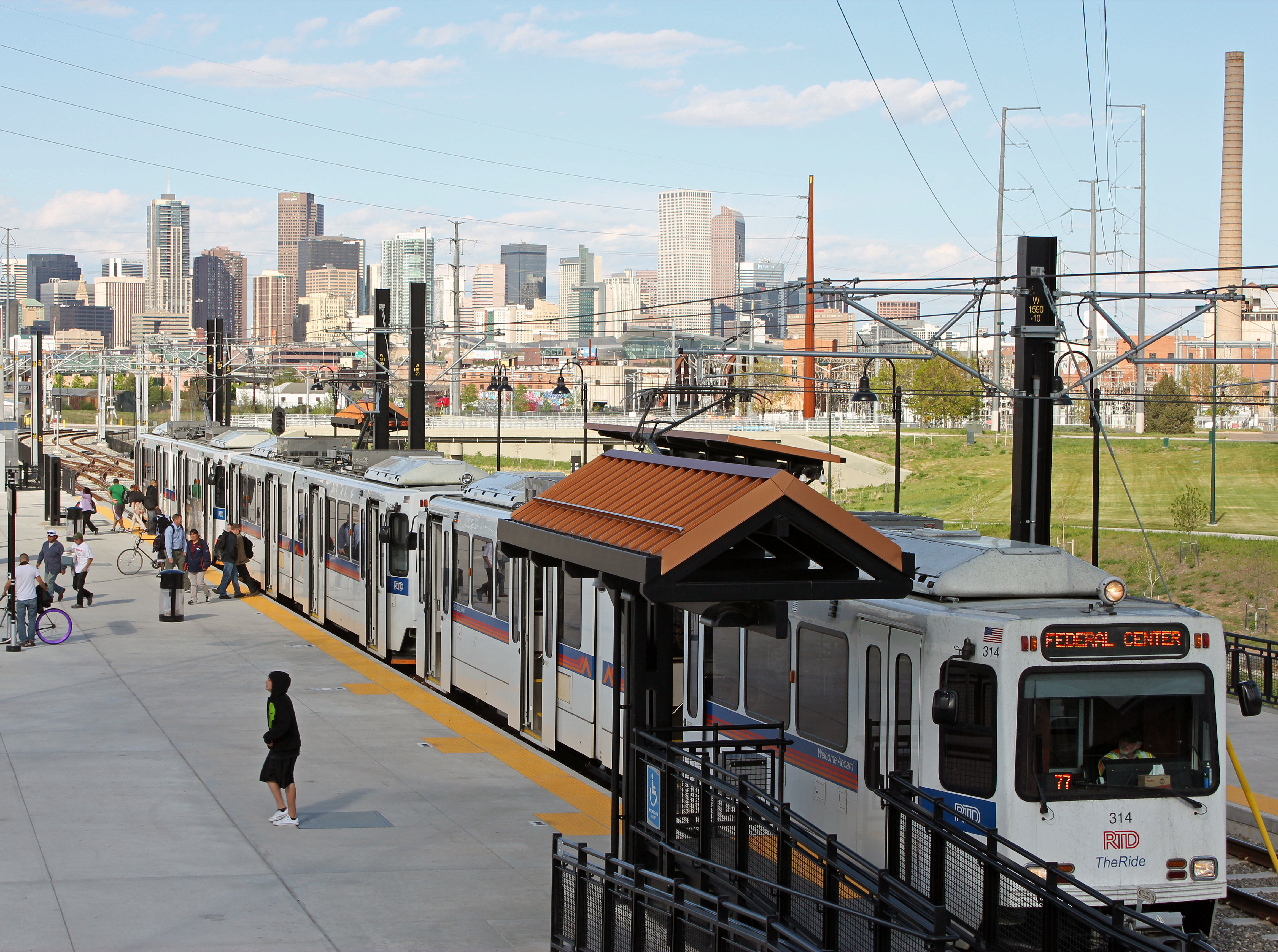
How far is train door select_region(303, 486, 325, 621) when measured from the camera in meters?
23.8

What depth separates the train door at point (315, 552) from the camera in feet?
77.9

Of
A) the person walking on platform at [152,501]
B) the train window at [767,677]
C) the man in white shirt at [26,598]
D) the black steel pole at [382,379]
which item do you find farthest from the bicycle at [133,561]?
the train window at [767,677]

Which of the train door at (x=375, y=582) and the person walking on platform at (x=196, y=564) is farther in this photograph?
the person walking on platform at (x=196, y=564)

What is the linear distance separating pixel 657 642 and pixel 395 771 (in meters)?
6.13

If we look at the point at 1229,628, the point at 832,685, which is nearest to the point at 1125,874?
the point at 832,685

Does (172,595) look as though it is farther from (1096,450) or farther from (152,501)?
(1096,450)

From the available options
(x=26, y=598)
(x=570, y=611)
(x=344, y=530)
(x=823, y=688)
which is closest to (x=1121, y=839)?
(x=823, y=688)

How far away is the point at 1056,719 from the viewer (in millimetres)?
8383

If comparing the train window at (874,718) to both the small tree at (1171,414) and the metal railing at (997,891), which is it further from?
the small tree at (1171,414)

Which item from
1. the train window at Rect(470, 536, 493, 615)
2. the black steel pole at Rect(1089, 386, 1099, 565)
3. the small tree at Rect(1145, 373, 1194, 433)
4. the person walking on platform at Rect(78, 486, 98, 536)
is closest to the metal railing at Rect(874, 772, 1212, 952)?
the black steel pole at Rect(1089, 386, 1099, 565)

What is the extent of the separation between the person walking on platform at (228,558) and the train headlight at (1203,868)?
21436 millimetres

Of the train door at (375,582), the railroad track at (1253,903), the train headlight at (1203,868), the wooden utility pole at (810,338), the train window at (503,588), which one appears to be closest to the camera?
the train headlight at (1203,868)

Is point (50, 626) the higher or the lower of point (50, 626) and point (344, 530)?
the lower

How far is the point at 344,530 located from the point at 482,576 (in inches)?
256
